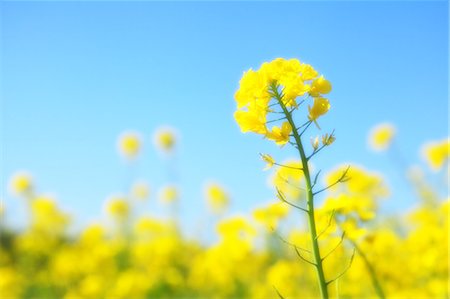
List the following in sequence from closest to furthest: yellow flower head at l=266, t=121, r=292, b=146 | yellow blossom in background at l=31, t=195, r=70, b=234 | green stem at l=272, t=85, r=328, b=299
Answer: green stem at l=272, t=85, r=328, b=299 < yellow flower head at l=266, t=121, r=292, b=146 < yellow blossom in background at l=31, t=195, r=70, b=234

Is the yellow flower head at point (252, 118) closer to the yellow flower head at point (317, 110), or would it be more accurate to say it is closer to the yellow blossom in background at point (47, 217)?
the yellow flower head at point (317, 110)

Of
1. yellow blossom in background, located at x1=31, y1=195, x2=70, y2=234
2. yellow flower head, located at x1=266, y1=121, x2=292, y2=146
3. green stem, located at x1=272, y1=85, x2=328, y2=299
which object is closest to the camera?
green stem, located at x1=272, y1=85, x2=328, y2=299

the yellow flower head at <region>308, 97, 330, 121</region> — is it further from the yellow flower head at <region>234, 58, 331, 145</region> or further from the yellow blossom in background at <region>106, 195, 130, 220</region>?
the yellow blossom in background at <region>106, 195, 130, 220</region>

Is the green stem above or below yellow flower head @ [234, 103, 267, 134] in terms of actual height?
below

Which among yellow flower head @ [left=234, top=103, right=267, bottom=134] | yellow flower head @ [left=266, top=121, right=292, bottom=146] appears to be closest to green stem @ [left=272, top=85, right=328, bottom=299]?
yellow flower head @ [left=266, top=121, right=292, bottom=146]

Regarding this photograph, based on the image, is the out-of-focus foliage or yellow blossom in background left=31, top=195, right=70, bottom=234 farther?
yellow blossom in background left=31, top=195, right=70, bottom=234
